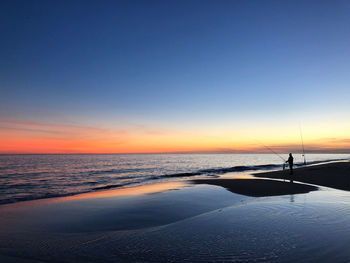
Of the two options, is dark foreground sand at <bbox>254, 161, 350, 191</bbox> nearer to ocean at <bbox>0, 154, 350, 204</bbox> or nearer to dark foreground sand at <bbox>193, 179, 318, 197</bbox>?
dark foreground sand at <bbox>193, 179, 318, 197</bbox>

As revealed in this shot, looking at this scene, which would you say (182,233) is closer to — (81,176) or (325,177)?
(325,177)

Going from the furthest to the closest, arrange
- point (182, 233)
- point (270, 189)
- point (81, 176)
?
point (81, 176), point (270, 189), point (182, 233)

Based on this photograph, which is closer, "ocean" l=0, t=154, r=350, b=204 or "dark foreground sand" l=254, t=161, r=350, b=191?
"dark foreground sand" l=254, t=161, r=350, b=191

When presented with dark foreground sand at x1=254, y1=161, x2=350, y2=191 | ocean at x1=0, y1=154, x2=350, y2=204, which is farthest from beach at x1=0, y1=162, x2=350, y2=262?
ocean at x1=0, y1=154, x2=350, y2=204

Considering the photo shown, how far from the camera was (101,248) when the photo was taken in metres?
5.86

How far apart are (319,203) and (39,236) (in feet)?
37.0

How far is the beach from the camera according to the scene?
5254 millimetres

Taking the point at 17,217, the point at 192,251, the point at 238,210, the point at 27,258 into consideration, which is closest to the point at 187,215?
the point at 238,210

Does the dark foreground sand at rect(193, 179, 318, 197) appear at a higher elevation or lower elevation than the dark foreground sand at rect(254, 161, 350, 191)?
lower

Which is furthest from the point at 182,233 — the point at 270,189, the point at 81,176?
the point at 81,176

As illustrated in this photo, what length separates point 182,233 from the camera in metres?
6.93

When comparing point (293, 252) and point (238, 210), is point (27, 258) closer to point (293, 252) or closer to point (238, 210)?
point (293, 252)

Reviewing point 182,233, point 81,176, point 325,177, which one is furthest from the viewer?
point 81,176

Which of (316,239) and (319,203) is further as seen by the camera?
(319,203)
